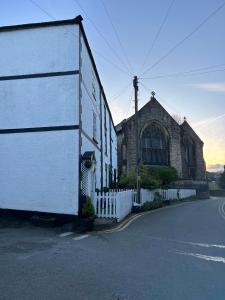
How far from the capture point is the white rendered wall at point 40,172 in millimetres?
13867

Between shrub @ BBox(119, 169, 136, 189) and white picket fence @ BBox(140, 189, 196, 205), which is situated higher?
shrub @ BBox(119, 169, 136, 189)

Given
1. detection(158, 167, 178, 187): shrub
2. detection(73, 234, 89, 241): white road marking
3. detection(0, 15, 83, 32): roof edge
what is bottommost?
detection(73, 234, 89, 241): white road marking

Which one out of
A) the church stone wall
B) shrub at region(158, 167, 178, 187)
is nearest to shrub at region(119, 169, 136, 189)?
shrub at region(158, 167, 178, 187)

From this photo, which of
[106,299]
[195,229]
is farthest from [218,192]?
[106,299]

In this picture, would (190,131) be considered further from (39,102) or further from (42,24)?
(39,102)

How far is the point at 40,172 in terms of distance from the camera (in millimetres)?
14242

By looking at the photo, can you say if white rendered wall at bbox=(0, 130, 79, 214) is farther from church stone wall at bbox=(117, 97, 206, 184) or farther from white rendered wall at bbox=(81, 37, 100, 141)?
church stone wall at bbox=(117, 97, 206, 184)

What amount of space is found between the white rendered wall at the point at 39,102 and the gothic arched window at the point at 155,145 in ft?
109

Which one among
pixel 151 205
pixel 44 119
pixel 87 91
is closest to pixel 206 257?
pixel 44 119

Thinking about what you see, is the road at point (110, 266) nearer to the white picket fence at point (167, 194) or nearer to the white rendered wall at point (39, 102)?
the white rendered wall at point (39, 102)

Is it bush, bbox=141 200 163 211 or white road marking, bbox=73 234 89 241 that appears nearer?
white road marking, bbox=73 234 89 241

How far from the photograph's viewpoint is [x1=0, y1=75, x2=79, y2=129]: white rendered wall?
14578mm

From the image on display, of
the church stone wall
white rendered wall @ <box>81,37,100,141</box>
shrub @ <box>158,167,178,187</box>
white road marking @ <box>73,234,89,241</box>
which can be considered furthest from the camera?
the church stone wall

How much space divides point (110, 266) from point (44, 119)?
30.4 feet
